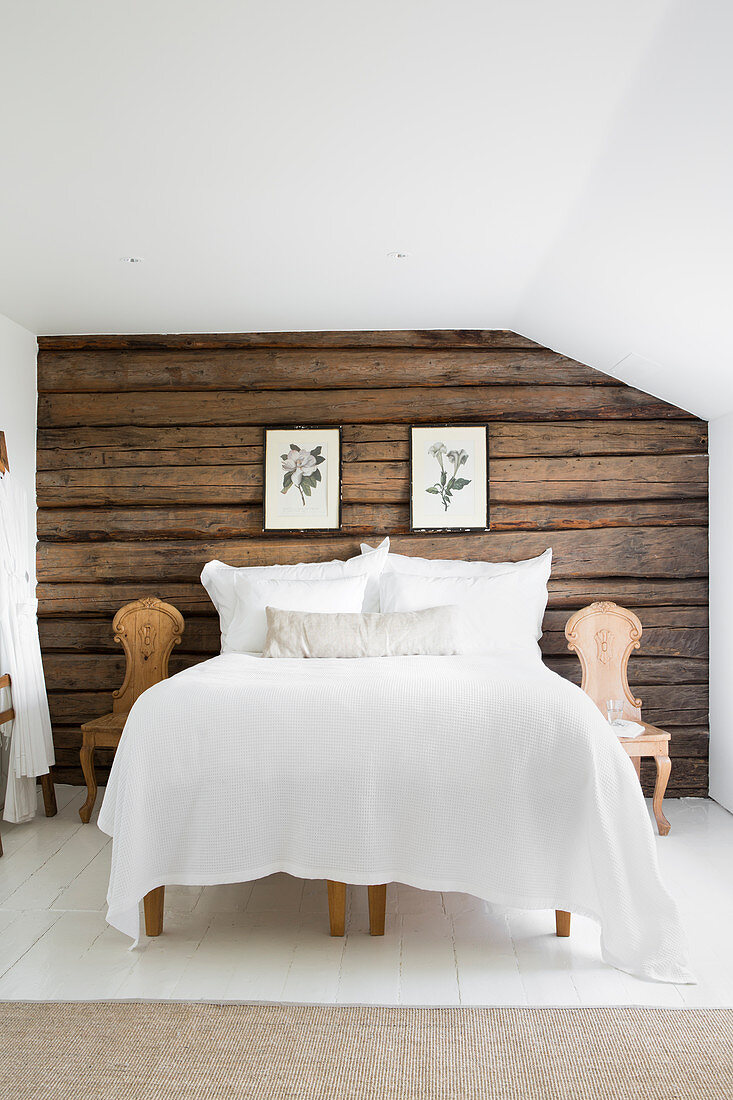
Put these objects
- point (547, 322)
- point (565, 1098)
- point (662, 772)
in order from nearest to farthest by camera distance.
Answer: point (565, 1098) → point (662, 772) → point (547, 322)

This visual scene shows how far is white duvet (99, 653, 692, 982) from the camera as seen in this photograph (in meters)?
2.58

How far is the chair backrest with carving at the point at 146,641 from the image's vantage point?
4.36 meters

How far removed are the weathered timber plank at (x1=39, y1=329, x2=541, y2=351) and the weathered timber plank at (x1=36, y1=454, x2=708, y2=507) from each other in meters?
0.67

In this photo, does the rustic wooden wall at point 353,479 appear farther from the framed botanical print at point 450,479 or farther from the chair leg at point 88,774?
the chair leg at point 88,774

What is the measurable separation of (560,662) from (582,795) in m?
1.96

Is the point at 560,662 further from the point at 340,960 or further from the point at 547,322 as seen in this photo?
the point at 340,960

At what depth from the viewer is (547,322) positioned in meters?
4.16

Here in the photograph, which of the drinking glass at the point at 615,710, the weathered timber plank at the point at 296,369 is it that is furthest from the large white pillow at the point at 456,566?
the weathered timber plank at the point at 296,369

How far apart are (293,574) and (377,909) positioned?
189 cm

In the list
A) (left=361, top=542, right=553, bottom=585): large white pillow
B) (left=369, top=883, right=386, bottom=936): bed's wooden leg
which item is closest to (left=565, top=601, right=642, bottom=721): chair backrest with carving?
(left=361, top=542, right=553, bottom=585): large white pillow

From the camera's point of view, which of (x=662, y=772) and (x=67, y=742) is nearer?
(x=662, y=772)

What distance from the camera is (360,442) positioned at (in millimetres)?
4609

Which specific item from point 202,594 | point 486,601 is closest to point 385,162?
point 486,601

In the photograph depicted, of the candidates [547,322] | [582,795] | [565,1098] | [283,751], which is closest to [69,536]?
[283,751]
